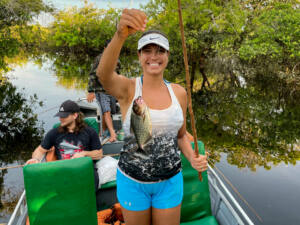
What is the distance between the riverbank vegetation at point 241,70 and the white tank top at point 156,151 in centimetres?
646

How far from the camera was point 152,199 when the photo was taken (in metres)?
1.46

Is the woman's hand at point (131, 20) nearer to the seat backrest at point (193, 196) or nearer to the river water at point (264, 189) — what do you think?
the seat backrest at point (193, 196)

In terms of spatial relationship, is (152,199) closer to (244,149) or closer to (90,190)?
(90,190)

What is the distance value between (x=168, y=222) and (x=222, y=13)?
47.9 feet

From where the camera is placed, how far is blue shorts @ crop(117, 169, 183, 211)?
1.41 metres

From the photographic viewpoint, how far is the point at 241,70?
17047 millimetres

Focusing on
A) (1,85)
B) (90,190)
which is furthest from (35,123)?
(90,190)

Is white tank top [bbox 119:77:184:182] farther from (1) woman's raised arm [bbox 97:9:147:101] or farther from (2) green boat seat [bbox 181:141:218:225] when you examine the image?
(2) green boat seat [bbox 181:141:218:225]

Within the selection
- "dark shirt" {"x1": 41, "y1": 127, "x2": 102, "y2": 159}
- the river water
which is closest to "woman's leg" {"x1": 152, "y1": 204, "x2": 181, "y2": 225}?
"dark shirt" {"x1": 41, "y1": 127, "x2": 102, "y2": 159}

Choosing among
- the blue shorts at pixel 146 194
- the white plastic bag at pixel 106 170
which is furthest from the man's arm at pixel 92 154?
the blue shorts at pixel 146 194

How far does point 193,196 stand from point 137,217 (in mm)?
1583

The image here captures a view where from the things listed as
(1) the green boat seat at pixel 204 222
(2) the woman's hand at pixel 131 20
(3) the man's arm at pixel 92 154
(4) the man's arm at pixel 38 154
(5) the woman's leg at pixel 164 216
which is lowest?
(1) the green boat seat at pixel 204 222

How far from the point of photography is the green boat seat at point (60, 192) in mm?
2238

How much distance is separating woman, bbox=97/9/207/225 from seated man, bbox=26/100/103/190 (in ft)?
5.73
